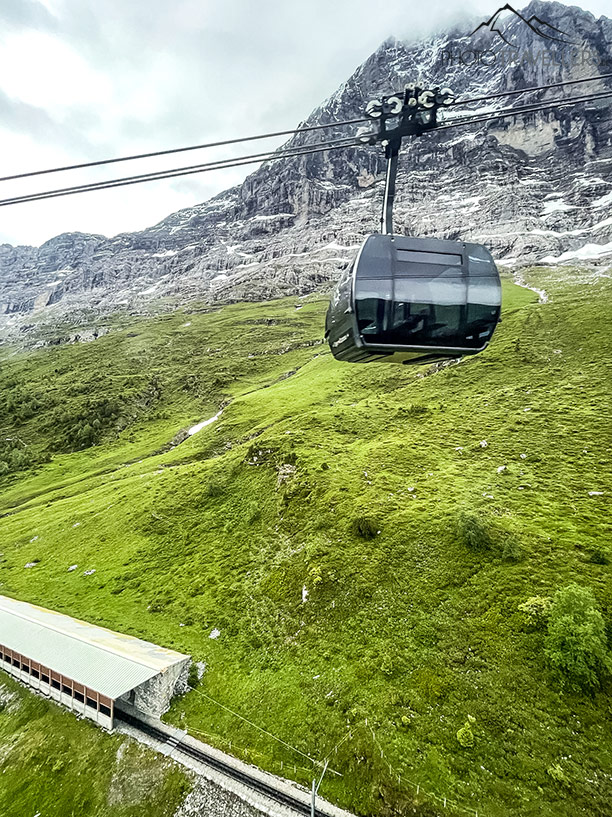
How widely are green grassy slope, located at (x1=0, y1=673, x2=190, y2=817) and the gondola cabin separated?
2042cm

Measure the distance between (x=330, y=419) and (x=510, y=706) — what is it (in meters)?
33.1

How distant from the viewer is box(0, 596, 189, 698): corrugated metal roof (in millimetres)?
21281

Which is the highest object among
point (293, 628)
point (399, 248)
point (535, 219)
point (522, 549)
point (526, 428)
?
point (535, 219)

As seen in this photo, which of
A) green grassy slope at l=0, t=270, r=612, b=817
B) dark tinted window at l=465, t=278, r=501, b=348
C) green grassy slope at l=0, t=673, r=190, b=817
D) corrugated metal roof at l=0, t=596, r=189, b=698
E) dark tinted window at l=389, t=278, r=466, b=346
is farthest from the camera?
corrugated metal roof at l=0, t=596, r=189, b=698

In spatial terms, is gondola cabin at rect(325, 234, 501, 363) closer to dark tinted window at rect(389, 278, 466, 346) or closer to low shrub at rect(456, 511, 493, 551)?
dark tinted window at rect(389, 278, 466, 346)

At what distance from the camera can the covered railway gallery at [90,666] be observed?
68.6ft

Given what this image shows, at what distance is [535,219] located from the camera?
18325cm

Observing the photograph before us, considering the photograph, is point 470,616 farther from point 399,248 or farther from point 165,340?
point 165,340

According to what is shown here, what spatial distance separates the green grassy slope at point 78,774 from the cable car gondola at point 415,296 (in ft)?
67.2

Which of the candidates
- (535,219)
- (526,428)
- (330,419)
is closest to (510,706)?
(526,428)

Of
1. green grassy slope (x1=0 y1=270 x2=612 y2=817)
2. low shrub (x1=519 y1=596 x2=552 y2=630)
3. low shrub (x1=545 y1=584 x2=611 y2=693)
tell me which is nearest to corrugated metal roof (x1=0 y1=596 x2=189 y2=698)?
green grassy slope (x1=0 y1=270 x2=612 y2=817)

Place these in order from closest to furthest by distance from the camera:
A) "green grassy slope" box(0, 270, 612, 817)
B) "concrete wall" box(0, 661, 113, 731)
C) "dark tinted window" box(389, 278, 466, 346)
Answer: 1. "dark tinted window" box(389, 278, 466, 346)
2. "green grassy slope" box(0, 270, 612, 817)
3. "concrete wall" box(0, 661, 113, 731)

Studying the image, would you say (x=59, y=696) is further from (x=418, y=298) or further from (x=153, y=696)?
(x=418, y=298)

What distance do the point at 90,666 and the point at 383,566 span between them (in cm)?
1712
